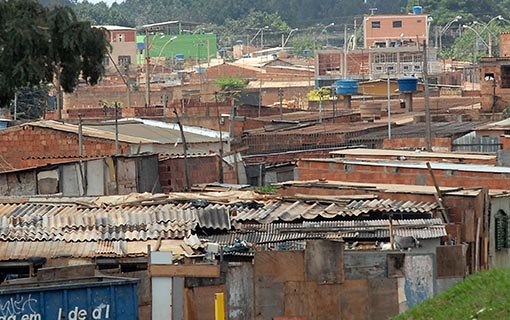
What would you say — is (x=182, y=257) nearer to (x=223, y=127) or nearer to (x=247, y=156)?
(x=247, y=156)

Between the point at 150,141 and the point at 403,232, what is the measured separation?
10.7 metres

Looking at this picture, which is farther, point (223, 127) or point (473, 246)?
point (223, 127)

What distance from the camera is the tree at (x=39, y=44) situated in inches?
759

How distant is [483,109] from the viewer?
45312 mm

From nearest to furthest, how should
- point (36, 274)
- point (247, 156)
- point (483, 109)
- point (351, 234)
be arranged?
point (36, 274), point (351, 234), point (247, 156), point (483, 109)

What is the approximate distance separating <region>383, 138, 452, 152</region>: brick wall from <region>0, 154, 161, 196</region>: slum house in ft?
24.0

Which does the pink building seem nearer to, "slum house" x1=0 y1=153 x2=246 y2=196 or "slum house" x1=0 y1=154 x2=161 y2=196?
"slum house" x1=0 y1=153 x2=246 y2=196

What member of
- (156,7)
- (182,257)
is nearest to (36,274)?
(182,257)

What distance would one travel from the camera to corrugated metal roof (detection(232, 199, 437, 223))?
18.0 meters

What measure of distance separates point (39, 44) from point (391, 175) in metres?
5.66

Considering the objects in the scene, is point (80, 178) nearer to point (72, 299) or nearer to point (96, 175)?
point (96, 175)

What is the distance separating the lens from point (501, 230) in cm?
1950

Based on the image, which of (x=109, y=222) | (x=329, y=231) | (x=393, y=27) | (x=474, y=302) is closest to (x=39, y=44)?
(x=109, y=222)

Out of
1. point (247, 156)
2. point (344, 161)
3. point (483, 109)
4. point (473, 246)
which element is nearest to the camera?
point (473, 246)
